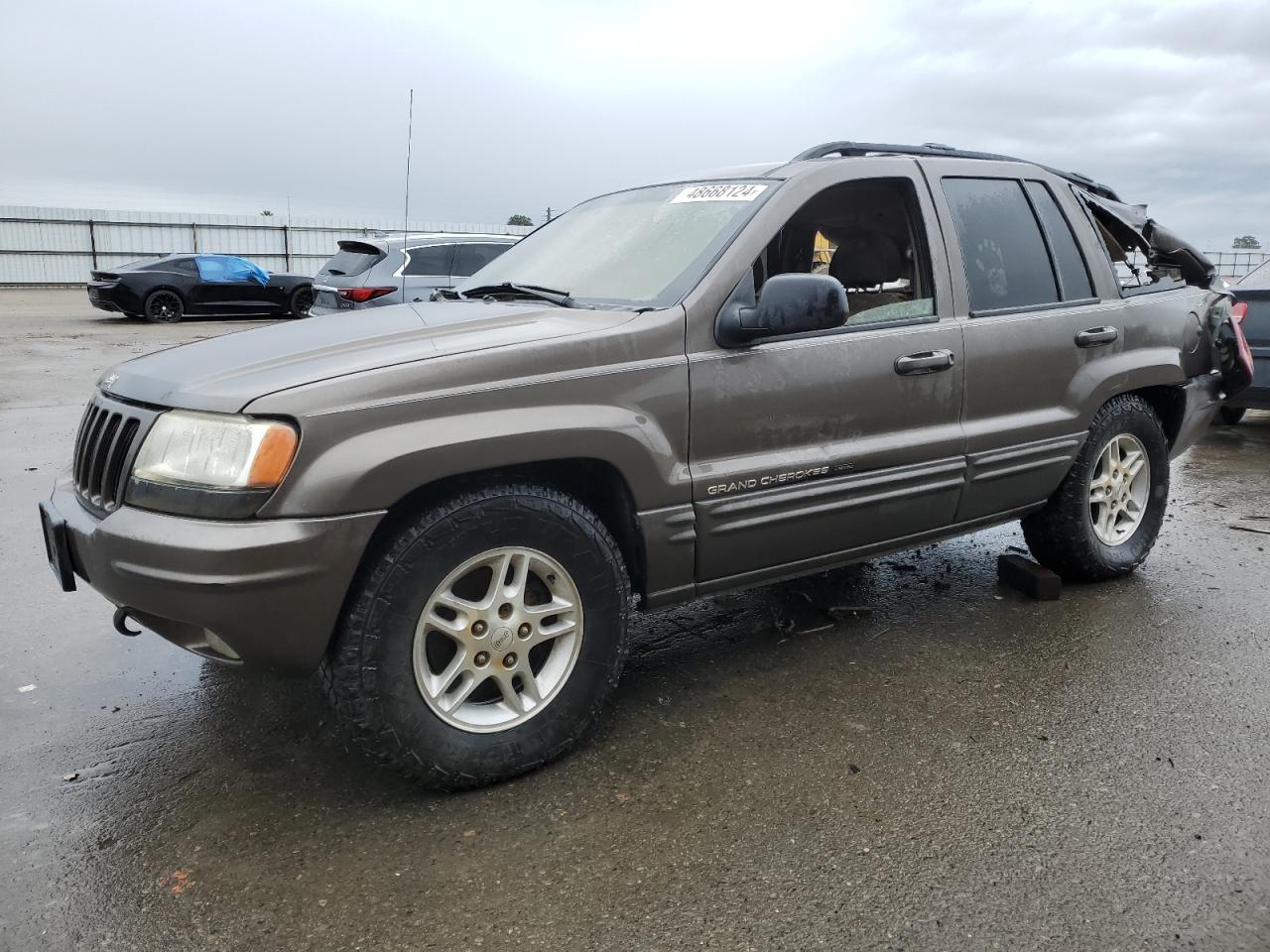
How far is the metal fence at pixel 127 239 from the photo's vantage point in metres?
28.1

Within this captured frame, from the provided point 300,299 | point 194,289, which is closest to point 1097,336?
point 300,299

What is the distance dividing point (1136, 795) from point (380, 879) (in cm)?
200

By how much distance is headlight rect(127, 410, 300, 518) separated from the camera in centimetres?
238

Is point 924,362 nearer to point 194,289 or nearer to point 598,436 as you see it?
point 598,436

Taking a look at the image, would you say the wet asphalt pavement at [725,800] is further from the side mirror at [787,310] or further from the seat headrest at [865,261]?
the seat headrest at [865,261]

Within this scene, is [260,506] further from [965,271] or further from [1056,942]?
[965,271]

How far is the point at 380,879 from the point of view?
2354 mm

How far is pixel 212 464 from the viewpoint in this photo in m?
2.42

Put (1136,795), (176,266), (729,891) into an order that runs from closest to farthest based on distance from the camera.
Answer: (729,891), (1136,795), (176,266)

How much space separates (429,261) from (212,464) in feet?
27.7

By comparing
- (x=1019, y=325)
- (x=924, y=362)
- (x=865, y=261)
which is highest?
(x=865, y=261)

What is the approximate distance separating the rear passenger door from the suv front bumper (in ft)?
7.73

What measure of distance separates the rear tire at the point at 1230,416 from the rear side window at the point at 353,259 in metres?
8.17

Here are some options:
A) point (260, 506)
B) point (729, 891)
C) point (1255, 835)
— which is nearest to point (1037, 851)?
point (1255, 835)
